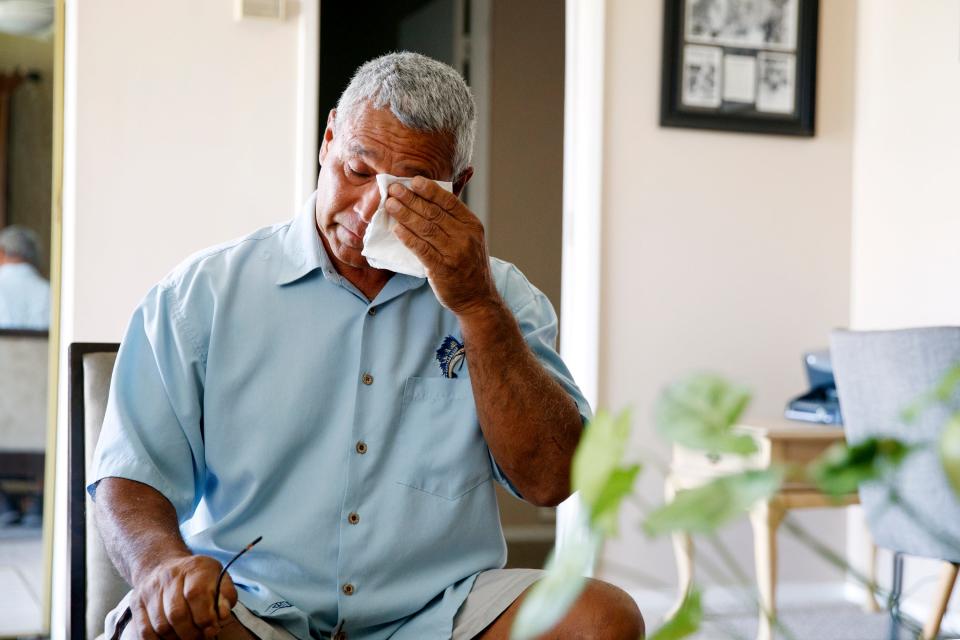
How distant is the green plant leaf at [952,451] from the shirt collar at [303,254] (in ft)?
3.50

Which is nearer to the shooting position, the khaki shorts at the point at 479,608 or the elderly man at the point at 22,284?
the khaki shorts at the point at 479,608

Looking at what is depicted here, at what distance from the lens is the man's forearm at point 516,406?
128cm

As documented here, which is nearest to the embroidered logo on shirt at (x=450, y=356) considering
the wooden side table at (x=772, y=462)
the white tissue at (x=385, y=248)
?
the white tissue at (x=385, y=248)

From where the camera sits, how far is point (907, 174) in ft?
10.5

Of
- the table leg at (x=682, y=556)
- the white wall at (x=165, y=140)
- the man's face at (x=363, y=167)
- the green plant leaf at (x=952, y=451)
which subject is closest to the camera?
the green plant leaf at (x=952, y=451)

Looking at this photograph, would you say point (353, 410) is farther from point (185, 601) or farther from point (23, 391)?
point (23, 391)

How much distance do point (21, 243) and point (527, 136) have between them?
203 cm

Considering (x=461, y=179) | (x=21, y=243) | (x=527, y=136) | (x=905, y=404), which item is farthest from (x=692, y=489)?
(x=527, y=136)

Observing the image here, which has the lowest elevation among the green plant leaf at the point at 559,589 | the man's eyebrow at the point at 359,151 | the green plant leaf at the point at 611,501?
the green plant leaf at the point at 559,589

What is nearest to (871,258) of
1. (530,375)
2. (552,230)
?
(552,230)

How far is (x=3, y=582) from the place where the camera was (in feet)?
9.19

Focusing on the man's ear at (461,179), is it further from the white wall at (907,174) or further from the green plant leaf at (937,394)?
the white wall at (907,174)

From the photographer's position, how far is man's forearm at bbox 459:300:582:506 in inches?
50.5

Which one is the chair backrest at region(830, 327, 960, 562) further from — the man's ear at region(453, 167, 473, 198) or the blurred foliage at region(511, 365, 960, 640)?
the blurred foliage at region(511, 365, 960, 640)
